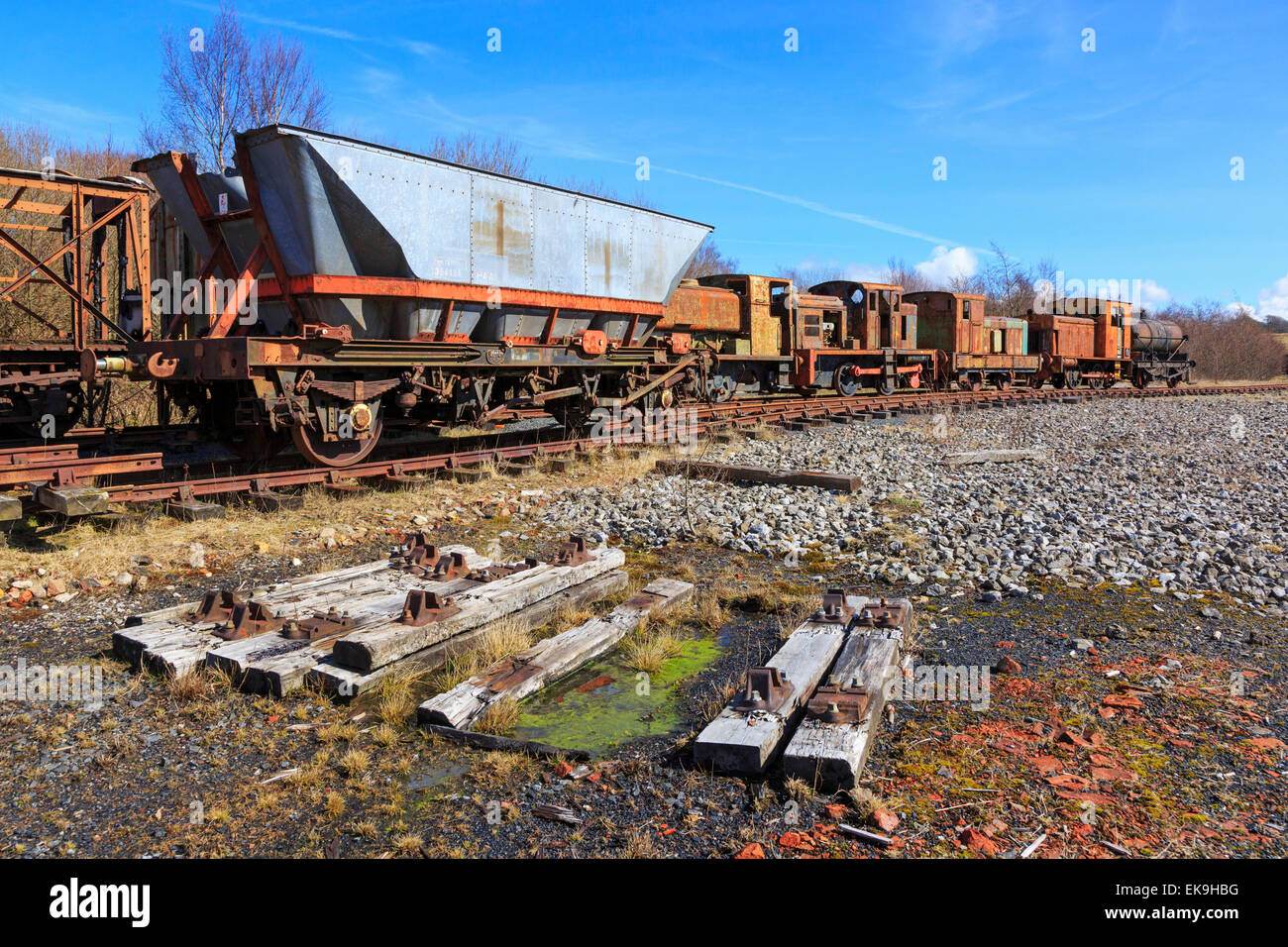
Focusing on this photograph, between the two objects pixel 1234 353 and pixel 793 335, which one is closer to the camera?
pixel 793 335

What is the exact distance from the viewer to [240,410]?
908 cm

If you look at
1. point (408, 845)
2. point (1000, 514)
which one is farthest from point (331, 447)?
point (408, 845)

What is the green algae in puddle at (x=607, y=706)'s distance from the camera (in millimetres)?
3824

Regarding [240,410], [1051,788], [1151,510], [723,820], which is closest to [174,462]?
[240,410]

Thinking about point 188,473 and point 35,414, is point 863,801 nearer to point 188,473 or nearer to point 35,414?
point 188,473

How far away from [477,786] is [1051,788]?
2120 millimetres

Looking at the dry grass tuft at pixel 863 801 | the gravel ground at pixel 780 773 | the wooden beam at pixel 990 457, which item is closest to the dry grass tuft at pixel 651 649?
the gravel ground at pixel 780 773

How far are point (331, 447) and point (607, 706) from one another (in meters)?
5.91

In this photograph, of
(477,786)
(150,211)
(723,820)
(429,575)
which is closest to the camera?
(723,820)

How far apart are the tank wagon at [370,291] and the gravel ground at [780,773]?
2443 millimetres

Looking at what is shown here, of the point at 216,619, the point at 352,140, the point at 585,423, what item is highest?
the point at 352,140

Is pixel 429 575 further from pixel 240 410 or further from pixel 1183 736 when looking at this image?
pixel 240 410

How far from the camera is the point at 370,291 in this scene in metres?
8.55

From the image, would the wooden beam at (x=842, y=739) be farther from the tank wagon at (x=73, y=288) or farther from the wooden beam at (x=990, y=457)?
the tank wagon at (x=73, y=288)
